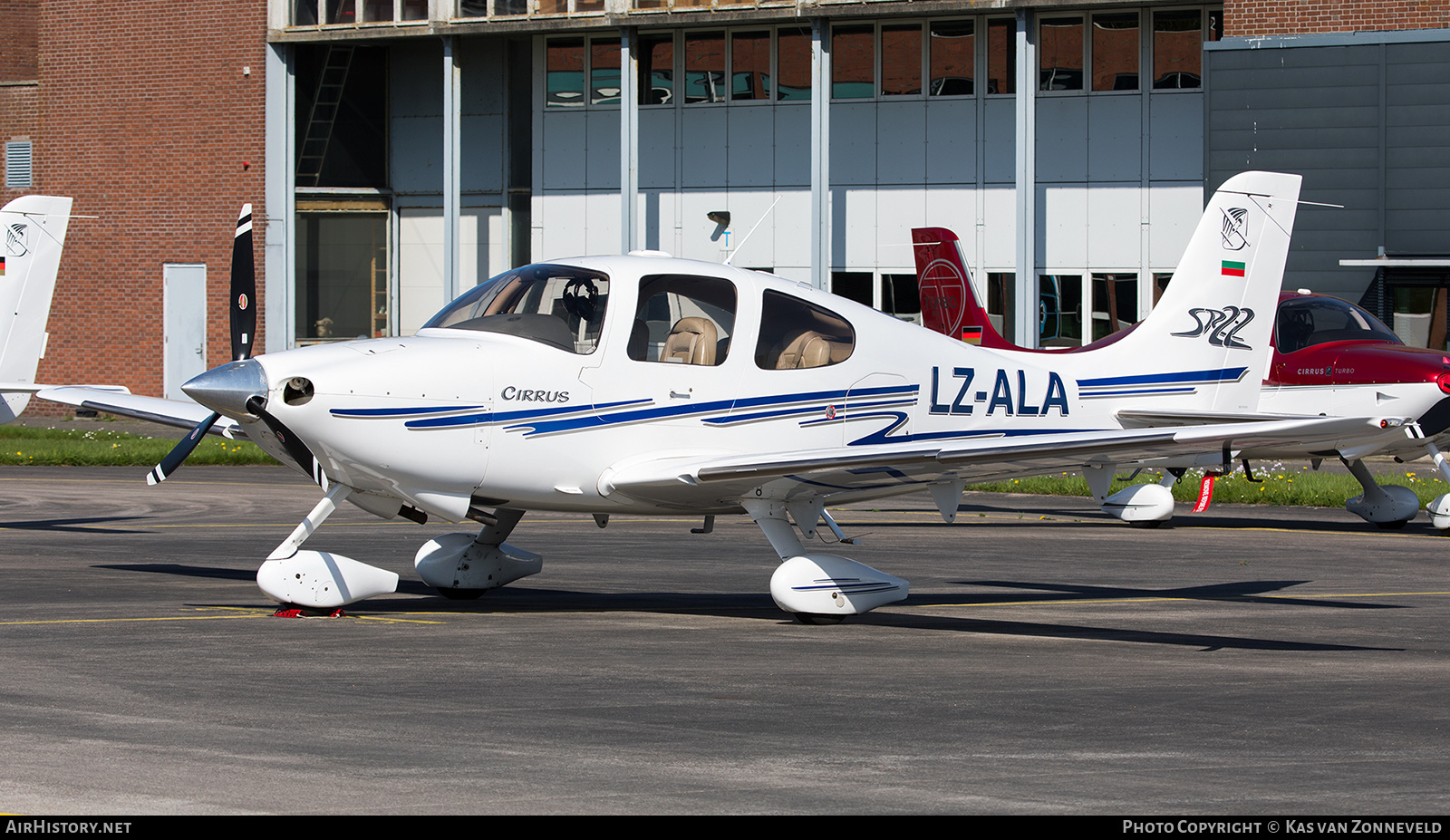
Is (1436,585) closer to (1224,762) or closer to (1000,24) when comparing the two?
(1224,762)

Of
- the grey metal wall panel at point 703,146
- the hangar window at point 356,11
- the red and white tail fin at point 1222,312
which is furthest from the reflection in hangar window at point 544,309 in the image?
the hangar window at point 356,11

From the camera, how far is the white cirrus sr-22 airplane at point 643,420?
9.46 meters

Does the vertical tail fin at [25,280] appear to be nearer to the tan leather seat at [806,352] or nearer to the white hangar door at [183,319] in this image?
the tan leather seat at [806,352]

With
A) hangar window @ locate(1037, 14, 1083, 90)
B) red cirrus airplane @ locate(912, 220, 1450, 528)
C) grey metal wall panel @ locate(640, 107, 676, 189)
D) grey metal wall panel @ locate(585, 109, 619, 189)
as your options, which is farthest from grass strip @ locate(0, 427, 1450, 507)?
grey metal wall panel @ locate(640, 107, 676, 189)

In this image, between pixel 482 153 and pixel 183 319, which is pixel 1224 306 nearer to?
pixel 482 153

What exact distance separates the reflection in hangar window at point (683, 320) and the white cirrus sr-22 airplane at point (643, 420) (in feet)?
0.04

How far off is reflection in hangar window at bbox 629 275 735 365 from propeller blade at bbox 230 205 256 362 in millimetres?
2836

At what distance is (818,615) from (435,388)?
2.89 meters

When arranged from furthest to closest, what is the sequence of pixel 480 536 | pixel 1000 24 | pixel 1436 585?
1. pixel 1000 24
2. pixel 1436 585
3. pixel 480 536

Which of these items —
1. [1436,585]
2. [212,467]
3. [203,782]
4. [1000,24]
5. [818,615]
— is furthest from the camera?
[1000,24]

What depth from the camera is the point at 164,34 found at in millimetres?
36281

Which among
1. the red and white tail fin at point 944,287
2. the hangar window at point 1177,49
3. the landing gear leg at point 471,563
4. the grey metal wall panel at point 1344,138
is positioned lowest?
the landing gear leg at point 471,563

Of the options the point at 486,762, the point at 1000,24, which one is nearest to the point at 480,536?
the point at 486,762

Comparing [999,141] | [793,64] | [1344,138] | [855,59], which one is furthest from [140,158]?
[1344,138]
